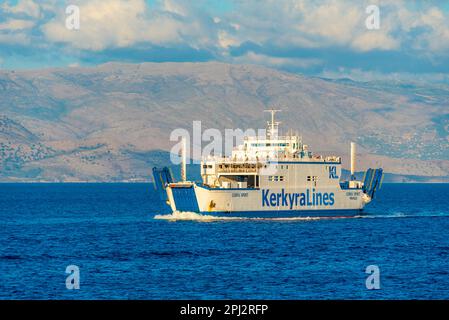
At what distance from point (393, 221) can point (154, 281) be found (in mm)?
49984

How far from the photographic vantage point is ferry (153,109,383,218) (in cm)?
8538

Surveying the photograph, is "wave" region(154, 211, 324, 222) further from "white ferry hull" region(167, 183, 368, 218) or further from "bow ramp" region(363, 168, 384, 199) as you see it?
"bow ramp" region(363, 168, 384, 199)

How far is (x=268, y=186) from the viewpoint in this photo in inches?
3406

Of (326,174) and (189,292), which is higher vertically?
(326,174)

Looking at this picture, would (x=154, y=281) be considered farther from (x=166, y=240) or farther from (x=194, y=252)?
(x=166, y=240)

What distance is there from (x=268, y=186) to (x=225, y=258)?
2753 cm

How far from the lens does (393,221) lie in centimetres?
9469

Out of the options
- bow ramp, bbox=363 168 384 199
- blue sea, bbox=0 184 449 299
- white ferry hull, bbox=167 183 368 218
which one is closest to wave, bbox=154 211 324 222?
blue sea, bbox=0 184 449 299

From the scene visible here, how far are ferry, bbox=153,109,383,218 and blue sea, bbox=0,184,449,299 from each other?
4.78ft

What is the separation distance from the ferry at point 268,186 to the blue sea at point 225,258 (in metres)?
1.46

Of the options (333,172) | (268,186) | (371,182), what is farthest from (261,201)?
(371,182)

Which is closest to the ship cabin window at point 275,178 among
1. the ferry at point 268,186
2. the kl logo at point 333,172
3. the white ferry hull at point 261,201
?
the ferry at point 268,186

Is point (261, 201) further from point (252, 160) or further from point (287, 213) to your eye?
point (252, 160)
